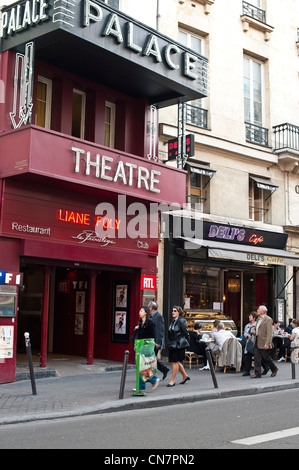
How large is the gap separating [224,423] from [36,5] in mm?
9479

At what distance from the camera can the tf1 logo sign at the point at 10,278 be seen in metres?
11.6

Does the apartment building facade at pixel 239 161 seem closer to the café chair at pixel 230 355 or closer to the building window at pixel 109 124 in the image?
the building window at pixel 109 124

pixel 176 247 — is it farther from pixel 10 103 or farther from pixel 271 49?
pixel 271 49

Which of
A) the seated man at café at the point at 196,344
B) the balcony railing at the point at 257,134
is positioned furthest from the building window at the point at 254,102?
the seated man at café at the point at 196,344

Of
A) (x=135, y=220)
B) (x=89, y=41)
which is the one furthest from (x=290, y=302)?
(x=89, y=41)

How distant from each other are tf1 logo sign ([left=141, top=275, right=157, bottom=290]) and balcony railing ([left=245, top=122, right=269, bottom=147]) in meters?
6.97

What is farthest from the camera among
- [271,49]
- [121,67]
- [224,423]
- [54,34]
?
[271,49]

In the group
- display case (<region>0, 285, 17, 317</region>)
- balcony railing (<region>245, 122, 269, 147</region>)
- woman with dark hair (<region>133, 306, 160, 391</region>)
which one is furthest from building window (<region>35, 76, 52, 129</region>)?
balcony railing (<region>245, 122, 269, 147</region>)

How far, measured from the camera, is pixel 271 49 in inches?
820

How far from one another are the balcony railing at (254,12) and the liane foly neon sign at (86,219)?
10.8 meters

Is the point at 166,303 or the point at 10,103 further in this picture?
the point at 166,303

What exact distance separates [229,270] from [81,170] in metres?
8.40

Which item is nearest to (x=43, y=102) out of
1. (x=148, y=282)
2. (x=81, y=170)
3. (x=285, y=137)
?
(x=81, y=170)

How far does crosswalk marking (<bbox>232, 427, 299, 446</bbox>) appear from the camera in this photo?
6.53 meters
